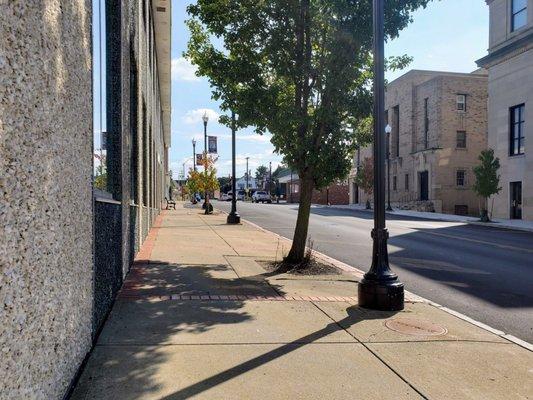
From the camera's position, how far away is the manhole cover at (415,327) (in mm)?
5666

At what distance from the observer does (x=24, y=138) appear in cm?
252

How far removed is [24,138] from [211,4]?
7964 millimetres

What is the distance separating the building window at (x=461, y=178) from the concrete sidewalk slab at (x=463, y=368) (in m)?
41.4

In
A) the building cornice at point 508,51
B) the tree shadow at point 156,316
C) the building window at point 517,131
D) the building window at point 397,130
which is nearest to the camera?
the tree shadow at point 156,316

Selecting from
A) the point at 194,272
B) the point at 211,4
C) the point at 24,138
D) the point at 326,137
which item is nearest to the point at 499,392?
the point at 24,138

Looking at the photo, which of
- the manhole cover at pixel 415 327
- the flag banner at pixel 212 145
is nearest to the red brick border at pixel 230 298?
the manhole cover at pixel 415 327

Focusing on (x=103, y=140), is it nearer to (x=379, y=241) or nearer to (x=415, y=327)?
(x=379, y=241)

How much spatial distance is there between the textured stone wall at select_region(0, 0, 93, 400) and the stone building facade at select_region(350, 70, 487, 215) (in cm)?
4231

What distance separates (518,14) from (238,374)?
3297 centimetres

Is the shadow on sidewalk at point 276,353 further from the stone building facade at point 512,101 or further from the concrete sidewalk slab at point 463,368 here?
the stone building facade at point 512,101

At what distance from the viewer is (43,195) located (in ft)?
9.28

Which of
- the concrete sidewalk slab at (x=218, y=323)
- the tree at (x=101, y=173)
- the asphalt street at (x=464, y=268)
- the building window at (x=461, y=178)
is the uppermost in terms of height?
the building window at (x=461, y=178)

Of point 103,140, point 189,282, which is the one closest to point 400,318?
point 189,282

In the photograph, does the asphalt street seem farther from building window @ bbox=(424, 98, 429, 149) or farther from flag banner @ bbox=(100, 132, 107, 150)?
building window @ bbox=(424, 98, 429, 149)
